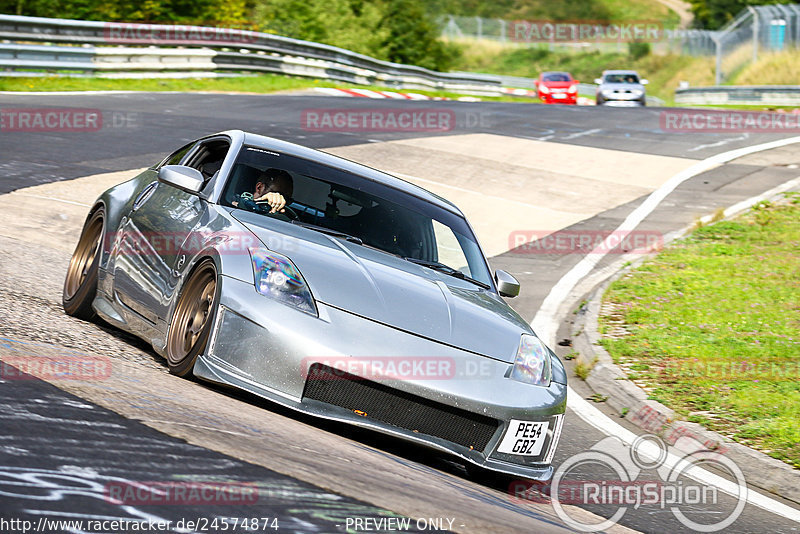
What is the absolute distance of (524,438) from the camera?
5387 mm

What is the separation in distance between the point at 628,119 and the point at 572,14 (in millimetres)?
83052

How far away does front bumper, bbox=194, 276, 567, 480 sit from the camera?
16.6 ft

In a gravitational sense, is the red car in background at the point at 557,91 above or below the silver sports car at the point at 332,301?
below

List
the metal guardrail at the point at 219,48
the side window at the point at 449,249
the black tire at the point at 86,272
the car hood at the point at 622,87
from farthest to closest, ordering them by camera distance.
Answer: the car hood at the point at 622,87
the metal guardrail at the point at 219,48
the black tire at the point at 86,272
the side window at the point at 449,249

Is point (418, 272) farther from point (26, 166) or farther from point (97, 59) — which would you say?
point (97, 59)

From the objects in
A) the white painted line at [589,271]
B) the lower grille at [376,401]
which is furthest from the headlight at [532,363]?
the white painted line at [589,271]

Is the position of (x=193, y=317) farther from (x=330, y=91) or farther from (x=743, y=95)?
(x=743, y=95)

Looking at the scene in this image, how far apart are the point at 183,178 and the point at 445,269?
1642 mm

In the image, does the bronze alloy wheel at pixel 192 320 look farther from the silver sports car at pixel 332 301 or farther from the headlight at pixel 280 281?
the headlight at pixel 280 281

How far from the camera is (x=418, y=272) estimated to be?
600cm

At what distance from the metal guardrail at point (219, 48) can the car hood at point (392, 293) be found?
19.1 m

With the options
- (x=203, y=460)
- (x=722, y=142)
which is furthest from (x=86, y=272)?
(x=722, y=142)

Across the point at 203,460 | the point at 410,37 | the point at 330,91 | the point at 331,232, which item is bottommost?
the point at 410,37

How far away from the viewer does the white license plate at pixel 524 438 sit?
530cm
